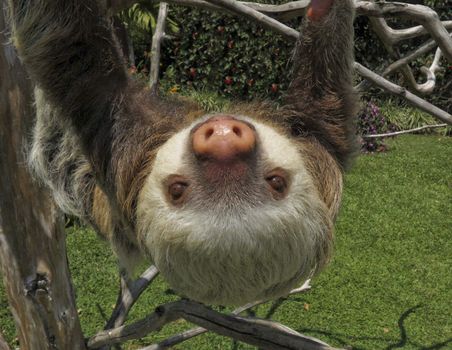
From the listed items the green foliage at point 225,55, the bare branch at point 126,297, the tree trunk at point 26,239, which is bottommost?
the green foliage at point 225,55

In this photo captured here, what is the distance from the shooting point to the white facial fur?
85.6 inches

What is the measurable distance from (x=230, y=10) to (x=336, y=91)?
2.30 ft

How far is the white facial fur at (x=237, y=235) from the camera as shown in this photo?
7.13ft

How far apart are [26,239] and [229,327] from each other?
118 centimetres

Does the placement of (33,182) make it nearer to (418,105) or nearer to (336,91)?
(336,91)

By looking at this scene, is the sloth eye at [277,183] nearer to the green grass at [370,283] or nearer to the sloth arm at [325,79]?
the sloth arm at [325,79]

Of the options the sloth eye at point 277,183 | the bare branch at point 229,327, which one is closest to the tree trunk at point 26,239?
the bare branch at point 229,327

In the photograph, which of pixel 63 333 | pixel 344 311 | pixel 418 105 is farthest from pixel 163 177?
pixel 344 311

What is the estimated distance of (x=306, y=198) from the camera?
2.37 metres

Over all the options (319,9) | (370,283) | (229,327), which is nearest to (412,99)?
(319,9)

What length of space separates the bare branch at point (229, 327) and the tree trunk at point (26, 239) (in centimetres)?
42

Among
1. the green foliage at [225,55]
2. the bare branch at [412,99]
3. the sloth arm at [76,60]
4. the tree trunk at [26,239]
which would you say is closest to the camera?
the sloth arm at [76,60]

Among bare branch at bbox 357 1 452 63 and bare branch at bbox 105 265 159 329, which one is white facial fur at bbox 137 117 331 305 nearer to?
bare branch at bbox 357 1 452 63

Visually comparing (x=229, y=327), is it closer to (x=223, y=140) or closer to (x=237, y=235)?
(x=237, y=235)
